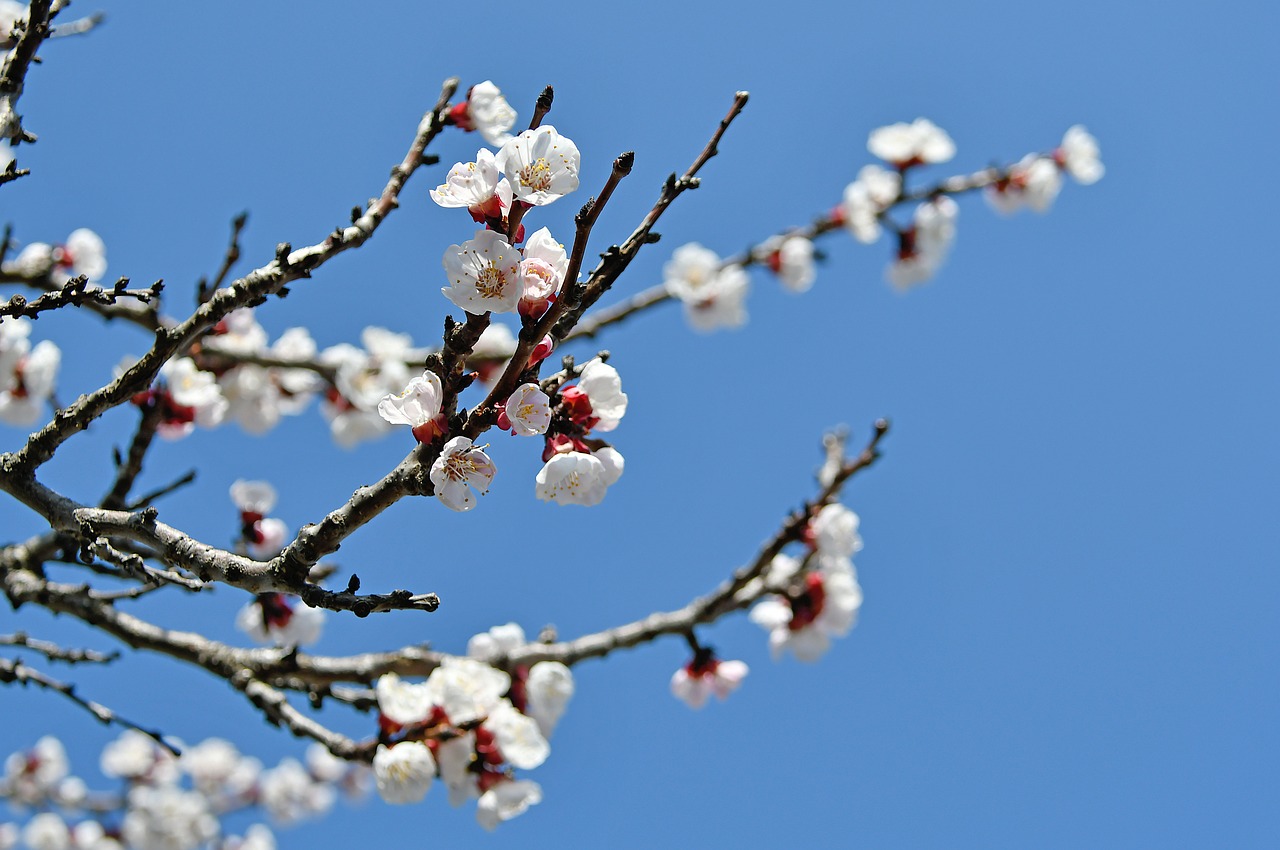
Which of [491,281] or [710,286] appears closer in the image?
[491,281]

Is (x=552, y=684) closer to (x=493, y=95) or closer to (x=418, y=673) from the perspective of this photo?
(x=418, y=673)

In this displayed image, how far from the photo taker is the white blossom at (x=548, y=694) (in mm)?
3229

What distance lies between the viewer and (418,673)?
316cm

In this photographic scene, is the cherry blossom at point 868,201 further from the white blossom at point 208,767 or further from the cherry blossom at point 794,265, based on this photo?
the white blossom at point 208,767

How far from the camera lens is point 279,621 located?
11.8 feet

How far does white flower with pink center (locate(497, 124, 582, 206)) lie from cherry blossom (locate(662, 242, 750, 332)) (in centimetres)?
377

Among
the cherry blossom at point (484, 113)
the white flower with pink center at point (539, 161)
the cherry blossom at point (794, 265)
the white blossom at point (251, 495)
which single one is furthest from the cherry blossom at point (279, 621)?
the cherry blossom at point (794, 265)

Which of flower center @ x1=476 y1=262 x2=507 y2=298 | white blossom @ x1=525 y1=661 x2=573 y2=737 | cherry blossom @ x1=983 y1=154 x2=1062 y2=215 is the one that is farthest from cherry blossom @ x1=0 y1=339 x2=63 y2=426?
cherry blossom @ x1=983 y1=154 x2=1062 y2=215

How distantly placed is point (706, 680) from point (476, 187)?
261cm

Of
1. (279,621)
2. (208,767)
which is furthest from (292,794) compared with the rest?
(279,621)

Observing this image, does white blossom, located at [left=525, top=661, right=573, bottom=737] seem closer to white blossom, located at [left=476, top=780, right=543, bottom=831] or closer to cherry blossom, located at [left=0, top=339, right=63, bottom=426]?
white blossom, located at [left=476, top=780, right=543, bottom=831]

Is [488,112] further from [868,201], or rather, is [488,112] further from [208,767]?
[208,767]

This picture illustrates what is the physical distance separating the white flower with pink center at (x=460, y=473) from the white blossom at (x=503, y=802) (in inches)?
62.7

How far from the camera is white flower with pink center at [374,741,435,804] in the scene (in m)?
2.72
